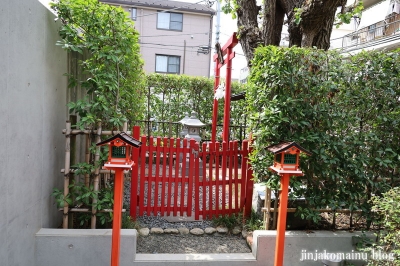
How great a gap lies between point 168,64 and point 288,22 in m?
15.2

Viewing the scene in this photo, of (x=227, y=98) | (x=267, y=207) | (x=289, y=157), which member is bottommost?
(x=267, y=207)

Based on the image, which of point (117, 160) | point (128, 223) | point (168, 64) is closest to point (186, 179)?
point (128, 223)

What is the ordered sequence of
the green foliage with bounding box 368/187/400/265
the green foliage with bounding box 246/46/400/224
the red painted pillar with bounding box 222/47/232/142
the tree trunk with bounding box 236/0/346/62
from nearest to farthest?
the green foliage with bounding box 368/187/400/265
the green foliage with bounding box 246/46/400/224
the tree trunk with bounding box 236/0/346/62
the red painted pillar with bounding box 222/47/232/142

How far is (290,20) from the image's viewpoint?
5.08m

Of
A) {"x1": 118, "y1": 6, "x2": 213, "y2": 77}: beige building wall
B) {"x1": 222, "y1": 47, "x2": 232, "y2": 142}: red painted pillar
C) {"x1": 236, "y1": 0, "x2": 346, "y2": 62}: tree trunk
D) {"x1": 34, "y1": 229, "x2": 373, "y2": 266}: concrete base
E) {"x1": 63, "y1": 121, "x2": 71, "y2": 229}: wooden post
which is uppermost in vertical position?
{"x1": 118, "y1": 6, "x2": 213, "y2": 77}: beige building wall

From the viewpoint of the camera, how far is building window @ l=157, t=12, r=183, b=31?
19.3m

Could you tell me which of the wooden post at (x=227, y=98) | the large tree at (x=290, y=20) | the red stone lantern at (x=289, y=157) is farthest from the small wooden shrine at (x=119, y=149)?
the wooden post at (x=227, y=98)

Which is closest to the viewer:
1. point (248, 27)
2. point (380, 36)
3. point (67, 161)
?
point (67, 161)

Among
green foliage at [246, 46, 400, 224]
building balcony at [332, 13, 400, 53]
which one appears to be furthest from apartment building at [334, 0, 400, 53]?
green foliage at [246, 46, 400, 224]

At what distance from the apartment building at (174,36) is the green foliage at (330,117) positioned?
16.0 metres

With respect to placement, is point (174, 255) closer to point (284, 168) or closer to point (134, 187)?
point (134, 187)

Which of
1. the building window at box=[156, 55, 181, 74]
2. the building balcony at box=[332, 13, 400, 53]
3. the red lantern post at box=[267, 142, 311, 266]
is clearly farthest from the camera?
the building window at box=[156, 55, 181, 74]

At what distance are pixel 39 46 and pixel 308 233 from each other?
3933mm

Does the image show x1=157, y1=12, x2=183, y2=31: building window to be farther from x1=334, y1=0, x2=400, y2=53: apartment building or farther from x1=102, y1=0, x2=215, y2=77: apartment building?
x1=334, y1=0, x2=400, y2=53: apartment building
